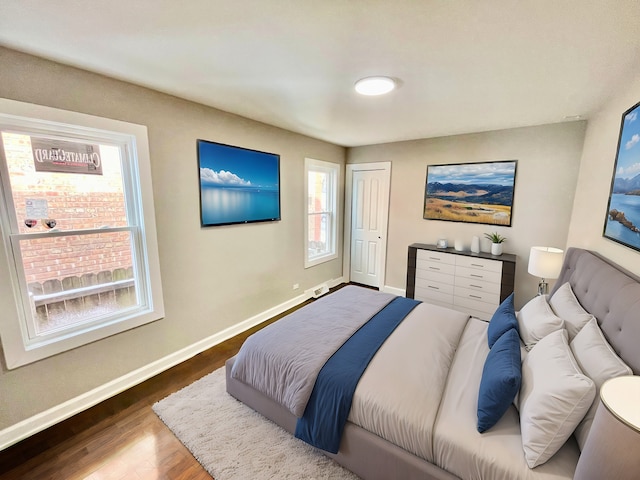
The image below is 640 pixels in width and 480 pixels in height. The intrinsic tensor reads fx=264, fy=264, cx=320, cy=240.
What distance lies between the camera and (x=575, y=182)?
292 cm

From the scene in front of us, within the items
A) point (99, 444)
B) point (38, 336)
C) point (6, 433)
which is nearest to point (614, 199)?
point (99, 444)

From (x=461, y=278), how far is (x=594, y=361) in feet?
7.72

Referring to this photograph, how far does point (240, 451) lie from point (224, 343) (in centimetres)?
136

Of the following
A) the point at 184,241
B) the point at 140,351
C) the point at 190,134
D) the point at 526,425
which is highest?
the point at 190,134

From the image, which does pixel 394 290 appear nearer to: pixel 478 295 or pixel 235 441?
pixel 478 295

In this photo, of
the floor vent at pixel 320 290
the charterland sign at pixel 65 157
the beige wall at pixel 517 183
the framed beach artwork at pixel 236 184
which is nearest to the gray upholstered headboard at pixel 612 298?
the beige wall at pixel 517 183

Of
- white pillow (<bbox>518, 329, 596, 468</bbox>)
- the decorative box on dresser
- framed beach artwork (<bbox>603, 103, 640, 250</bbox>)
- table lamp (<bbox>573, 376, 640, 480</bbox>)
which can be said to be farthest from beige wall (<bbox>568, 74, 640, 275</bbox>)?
table lamp (<bbox>573, 376, 640, 480</bbox>)

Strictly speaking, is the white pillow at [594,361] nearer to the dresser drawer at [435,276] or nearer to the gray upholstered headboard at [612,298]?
the gray upholstered headboard at [612,298]

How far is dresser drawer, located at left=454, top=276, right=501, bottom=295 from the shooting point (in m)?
3.19

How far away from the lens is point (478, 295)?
10.9 feet

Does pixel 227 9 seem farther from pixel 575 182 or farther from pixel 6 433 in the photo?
pixel 575 182

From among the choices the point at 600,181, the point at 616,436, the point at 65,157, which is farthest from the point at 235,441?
the point at 600,181

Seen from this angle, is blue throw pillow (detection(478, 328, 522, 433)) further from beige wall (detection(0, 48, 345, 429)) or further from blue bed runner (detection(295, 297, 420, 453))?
beige wall (detection(0, 48, 345, 429))

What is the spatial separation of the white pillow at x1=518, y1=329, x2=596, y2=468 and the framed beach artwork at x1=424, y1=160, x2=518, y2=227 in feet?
8.55
